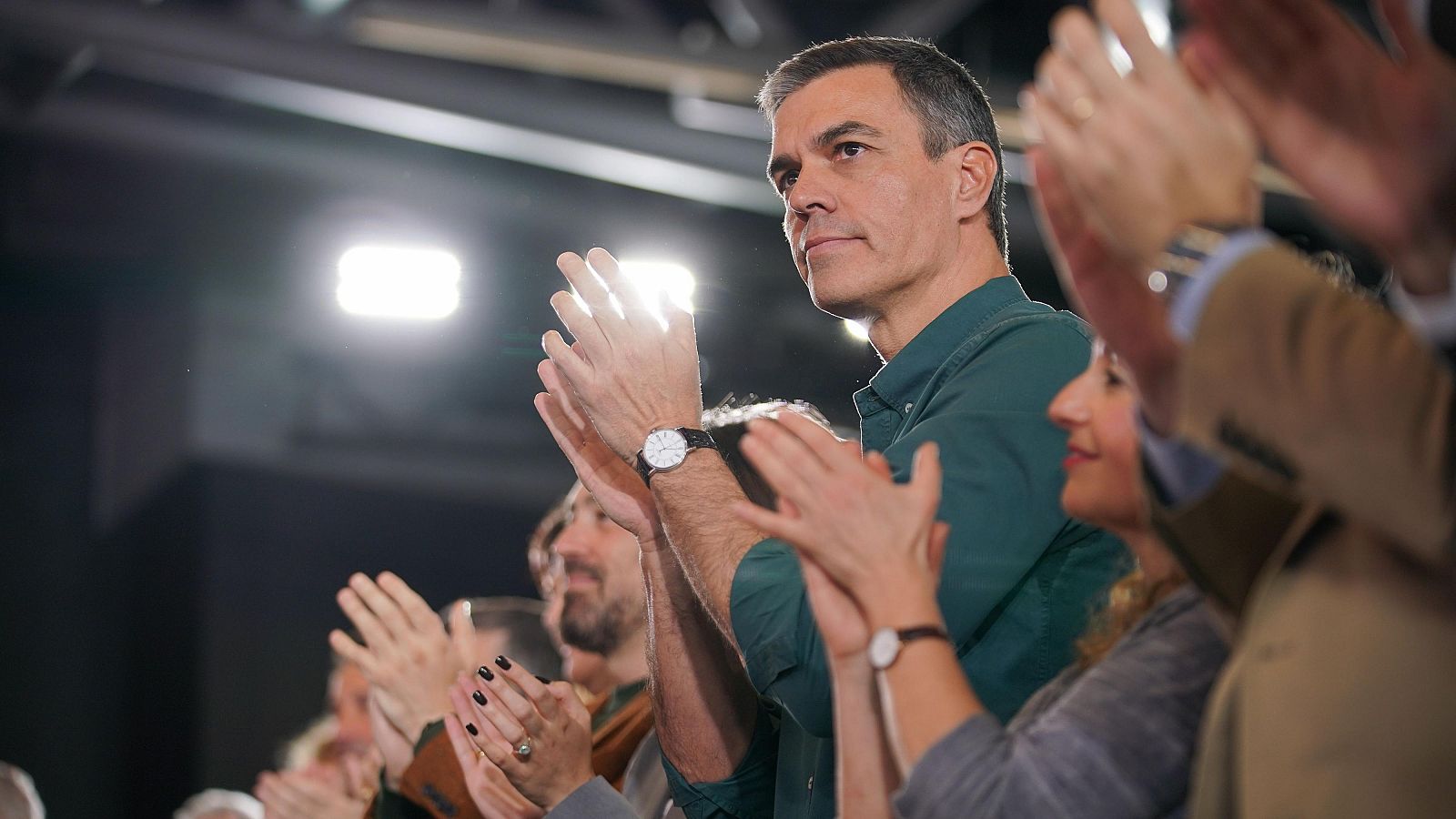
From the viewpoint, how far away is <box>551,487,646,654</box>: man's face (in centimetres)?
240

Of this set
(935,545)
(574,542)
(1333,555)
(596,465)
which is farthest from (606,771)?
(1333,555)

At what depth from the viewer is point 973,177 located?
163cm

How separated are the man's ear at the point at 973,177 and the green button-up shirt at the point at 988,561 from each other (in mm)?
235

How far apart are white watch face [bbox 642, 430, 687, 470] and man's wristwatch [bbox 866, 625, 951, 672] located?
47cm

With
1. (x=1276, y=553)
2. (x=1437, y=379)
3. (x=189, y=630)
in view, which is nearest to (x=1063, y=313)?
(x=1276, y=553)

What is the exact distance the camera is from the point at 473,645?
215cm

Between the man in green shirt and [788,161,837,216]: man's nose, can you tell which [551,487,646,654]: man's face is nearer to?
the man in green shirt

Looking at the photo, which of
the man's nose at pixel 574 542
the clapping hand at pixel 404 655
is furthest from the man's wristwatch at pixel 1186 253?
the man's nose at pixel 574 542

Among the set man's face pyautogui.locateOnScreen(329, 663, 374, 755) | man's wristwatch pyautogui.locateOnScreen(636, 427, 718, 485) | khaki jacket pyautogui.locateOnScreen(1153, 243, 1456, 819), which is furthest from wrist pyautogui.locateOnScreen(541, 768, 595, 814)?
man's face pyautogui.locateOnScreen(329, 663, 374, 755)

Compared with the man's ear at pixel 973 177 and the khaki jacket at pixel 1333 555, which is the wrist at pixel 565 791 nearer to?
the man's ear at pixel 973 177

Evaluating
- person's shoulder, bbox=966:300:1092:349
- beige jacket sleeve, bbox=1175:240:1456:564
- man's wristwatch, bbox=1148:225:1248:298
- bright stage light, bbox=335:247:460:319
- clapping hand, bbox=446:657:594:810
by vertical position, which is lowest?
clapping hand, bbox=446:657:594:810

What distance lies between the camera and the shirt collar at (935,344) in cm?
148

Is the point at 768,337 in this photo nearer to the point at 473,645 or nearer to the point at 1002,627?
the point at 473,645

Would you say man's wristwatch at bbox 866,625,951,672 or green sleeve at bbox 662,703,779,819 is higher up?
man's wristwatch at bbox 866,625,951,672
